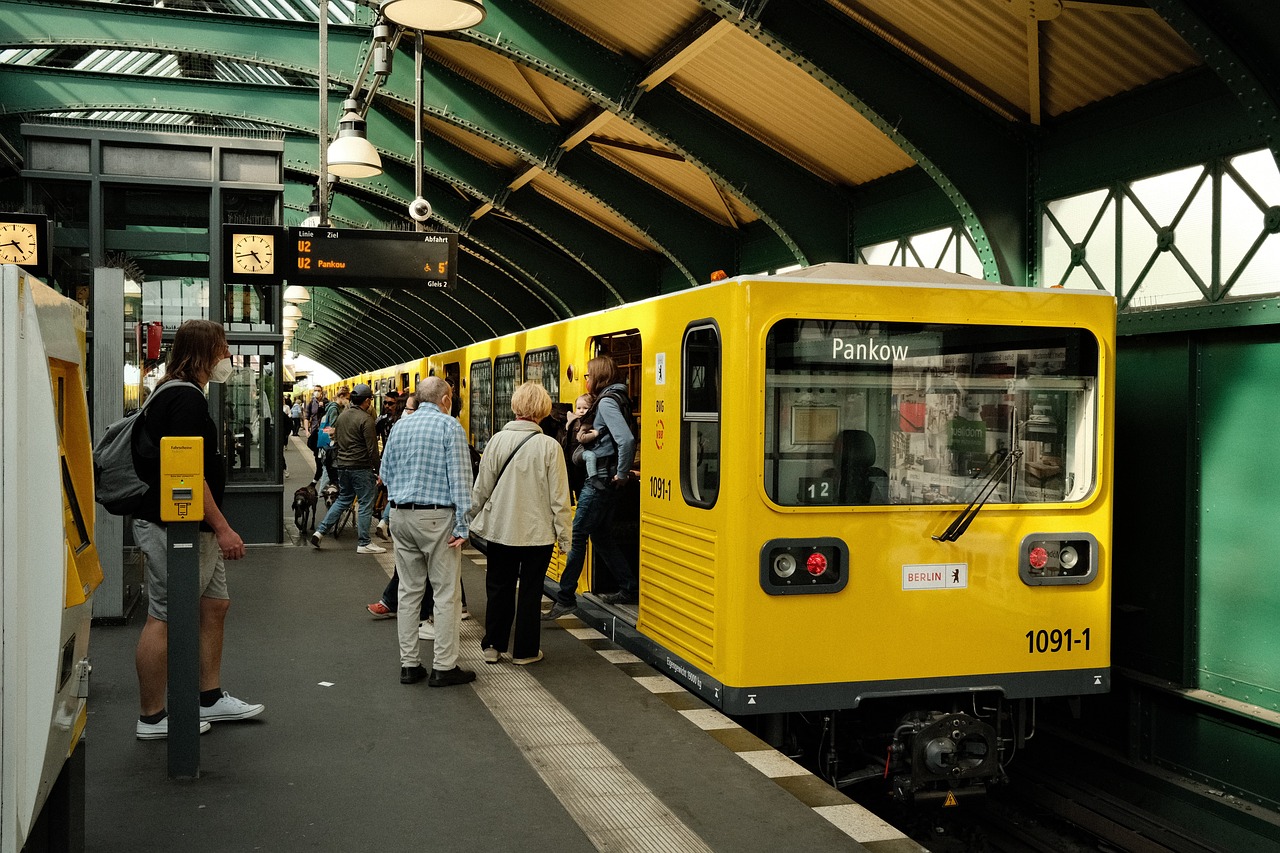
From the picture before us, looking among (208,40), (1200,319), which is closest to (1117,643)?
(1200,319)

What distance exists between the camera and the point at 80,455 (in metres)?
3.15

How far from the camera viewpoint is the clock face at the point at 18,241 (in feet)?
33.0

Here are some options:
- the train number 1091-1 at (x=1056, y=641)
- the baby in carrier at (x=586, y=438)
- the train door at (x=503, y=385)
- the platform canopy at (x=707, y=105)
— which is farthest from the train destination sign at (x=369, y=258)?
the train number 1091-1 at (x=1056, y=641)

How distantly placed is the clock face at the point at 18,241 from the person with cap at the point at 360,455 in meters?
3.22

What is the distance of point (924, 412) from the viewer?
567 cm

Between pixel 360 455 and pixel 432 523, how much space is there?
6009 mm

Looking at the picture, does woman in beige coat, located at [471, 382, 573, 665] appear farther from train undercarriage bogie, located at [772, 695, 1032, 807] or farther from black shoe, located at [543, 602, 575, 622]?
train undercarriage bogie, located at [772, 695, 1032, 807]

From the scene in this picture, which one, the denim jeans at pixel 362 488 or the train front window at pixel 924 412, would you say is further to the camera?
the denim jeans at pixel 362 488

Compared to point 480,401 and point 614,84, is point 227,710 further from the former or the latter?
point 480,401

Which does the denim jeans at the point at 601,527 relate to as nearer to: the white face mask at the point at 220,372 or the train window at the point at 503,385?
the white face mask at the point at 220,372

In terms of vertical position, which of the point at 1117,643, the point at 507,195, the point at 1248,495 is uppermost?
the point at 507,195

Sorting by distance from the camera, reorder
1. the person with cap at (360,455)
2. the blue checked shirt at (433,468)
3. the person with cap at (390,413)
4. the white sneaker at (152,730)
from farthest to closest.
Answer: the person with cap at (390,413) → the person with cap at (360,455) → the blue checked shirt at (433,468) → the white sneaker at (152,730)

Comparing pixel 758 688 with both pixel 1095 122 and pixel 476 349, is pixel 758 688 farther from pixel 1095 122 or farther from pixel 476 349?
pixel 476 349

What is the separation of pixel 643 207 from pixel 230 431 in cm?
592
